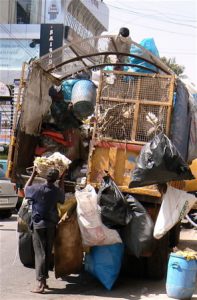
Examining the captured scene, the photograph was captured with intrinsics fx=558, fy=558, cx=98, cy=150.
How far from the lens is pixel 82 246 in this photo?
23.7 feet

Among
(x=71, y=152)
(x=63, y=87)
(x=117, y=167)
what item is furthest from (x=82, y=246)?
(x=63, y=87)

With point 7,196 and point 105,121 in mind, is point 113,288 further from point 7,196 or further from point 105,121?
point 7,196

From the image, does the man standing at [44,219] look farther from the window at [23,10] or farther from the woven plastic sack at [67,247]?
the window at [23,10]

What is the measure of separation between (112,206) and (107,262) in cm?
73

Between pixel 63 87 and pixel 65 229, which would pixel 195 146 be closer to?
pixel 65 229

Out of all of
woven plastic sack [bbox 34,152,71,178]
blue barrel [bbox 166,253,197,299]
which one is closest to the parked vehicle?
woven plastic sack [bbox 34,152,71,178]

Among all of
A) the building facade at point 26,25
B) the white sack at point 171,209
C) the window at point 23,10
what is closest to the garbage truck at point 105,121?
the white sack at point 171,209

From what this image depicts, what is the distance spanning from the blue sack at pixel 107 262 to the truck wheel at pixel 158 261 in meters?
0.70

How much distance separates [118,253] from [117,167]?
1167mm

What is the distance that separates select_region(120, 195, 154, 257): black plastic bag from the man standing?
0.93 m

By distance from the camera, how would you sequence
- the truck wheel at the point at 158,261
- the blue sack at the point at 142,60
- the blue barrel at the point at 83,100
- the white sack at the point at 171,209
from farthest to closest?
the blue barrel at the point at 83,100 < the blue sack at the point at 142,60 < the truck wheel at the point at 158,261 < the white sack at the point at 171,209

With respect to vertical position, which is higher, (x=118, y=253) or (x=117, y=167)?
(x=117, y=167)

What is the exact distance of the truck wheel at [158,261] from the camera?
771cm

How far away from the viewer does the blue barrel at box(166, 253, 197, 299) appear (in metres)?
6.66
